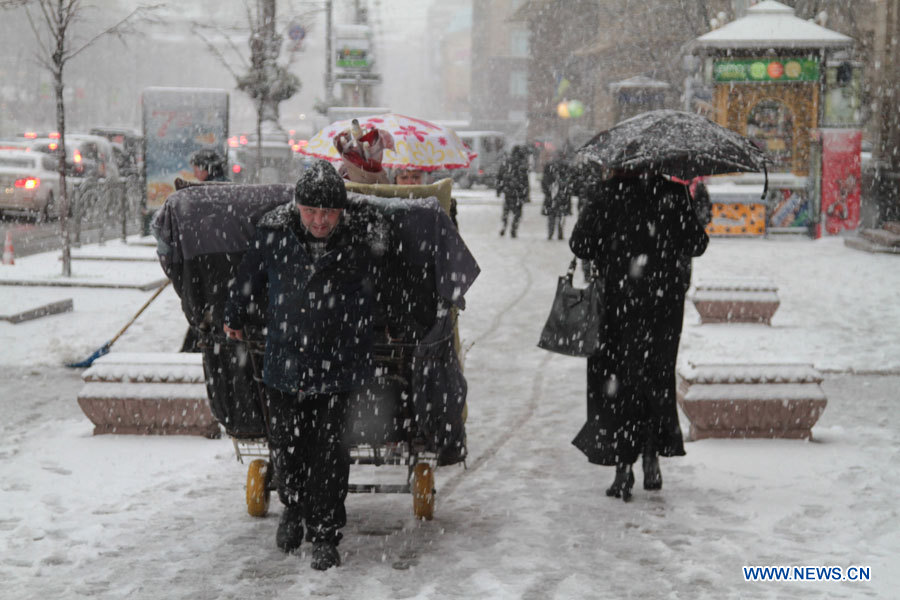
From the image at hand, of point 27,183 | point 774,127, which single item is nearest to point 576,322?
point 774,127

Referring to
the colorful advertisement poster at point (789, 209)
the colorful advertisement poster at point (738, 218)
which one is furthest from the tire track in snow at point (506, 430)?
the colorful advertisement poster at point (789, 209)

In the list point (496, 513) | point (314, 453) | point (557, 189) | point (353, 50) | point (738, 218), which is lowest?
point (496, 513)

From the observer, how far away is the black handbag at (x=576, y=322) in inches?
239

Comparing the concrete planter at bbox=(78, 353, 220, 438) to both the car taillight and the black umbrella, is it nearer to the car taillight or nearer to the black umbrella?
the black umbrella

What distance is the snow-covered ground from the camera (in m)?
4.92

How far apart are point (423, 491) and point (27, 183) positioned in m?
20.6

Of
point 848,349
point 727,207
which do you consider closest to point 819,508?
point 848,349

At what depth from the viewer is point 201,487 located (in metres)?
6.34

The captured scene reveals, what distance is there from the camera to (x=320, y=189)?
15.6ft

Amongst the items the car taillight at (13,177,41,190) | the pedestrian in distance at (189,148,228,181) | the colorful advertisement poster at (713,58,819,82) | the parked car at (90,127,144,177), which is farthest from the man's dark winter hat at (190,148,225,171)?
the parked car at (90,127,144,177)

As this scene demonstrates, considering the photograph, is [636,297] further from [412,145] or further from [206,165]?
[206,165]

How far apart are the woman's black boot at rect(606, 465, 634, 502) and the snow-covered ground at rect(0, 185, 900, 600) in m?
0.05

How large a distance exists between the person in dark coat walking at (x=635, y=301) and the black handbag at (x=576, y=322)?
0.24ft

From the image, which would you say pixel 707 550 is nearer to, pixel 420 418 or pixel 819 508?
pixel 819 508
